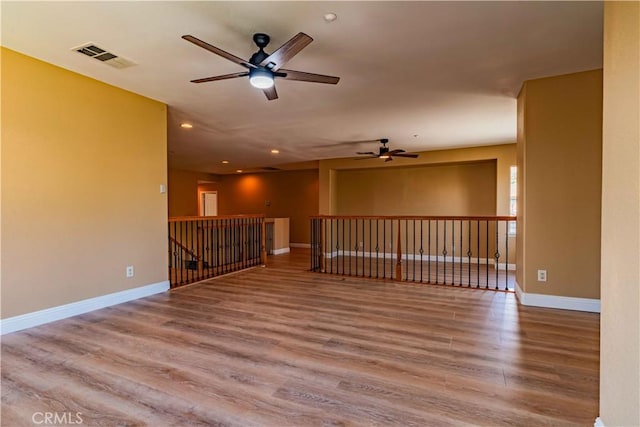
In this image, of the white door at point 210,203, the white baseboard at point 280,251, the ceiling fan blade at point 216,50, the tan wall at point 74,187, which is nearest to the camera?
the ceiling fan blade at point 216,50

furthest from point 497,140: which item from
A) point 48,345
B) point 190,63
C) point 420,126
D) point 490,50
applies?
point 48,345

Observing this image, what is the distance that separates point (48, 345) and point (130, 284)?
1289 millimetres

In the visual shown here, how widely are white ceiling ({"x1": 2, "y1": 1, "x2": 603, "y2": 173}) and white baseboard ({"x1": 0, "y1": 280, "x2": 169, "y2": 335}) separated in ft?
7.91

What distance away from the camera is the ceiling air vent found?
8.87 ft

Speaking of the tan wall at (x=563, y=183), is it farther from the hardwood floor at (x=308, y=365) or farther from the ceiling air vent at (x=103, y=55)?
the ceiling air vent at (x=103, y=55)

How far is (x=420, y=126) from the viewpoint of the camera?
5.16m

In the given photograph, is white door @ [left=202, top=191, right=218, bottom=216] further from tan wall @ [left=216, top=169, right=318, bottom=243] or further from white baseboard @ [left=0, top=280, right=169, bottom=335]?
white baseboard @ [left=0, top=280, right=169, bottom=335]

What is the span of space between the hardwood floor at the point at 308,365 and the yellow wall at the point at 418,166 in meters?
→ 3.66

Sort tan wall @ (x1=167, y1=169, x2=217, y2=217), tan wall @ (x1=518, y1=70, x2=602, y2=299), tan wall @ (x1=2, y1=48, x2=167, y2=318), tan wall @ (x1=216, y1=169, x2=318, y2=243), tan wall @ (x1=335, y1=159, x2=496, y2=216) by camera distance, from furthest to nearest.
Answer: tan wall @ (x1=216, y1=169, x2=318, y2=243) → tan wall @ (x1=167, y1=169, x2=217, y2=217) → tan wall @ (x1=335, y1=159, x2=496, y2=216) → tan wall @ (x1=518, y1=70, x2=602, y2=299) → tan wall @ (x1=2, y1=48, x2=167, y2=318)

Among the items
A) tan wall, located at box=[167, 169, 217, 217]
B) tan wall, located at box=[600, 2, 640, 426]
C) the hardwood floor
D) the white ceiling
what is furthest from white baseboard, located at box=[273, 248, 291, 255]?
tan wall, located at box=[600, 2, 640, 426]

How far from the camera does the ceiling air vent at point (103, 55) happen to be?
2.70m

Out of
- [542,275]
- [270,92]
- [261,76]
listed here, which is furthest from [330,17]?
[542,275]

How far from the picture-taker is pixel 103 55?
2.83 metres

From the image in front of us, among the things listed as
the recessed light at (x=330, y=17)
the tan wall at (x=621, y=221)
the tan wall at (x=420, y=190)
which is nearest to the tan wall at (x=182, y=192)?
the tan wall at (x=420, y=190)
